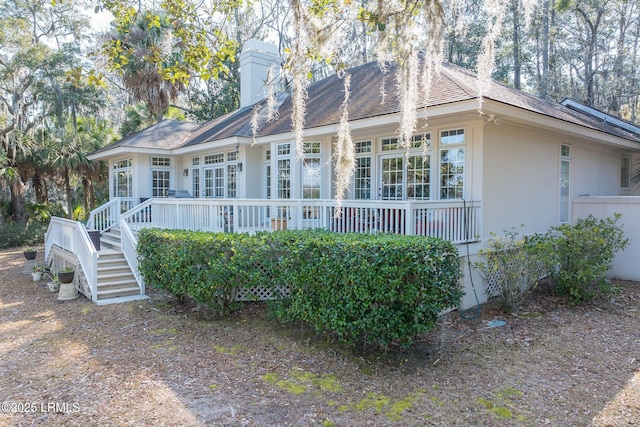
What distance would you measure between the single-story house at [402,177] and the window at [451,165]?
2cm

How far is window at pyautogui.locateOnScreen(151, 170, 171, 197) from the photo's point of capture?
15.0 metres

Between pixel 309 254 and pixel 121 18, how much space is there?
15.5 ft

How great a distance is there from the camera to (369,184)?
32.2ft

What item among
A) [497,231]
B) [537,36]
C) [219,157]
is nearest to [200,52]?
[497,231]

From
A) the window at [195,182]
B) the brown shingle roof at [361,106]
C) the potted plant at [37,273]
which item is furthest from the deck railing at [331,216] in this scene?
the window at [195,182]

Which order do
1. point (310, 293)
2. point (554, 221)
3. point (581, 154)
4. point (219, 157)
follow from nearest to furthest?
point (310, 293) < point (554, 221) < point (581, 154) < point (219, 157)

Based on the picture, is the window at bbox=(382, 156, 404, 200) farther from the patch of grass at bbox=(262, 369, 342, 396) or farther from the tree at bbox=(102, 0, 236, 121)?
the patch of grass at bbox=(262, 369, 342, 396)

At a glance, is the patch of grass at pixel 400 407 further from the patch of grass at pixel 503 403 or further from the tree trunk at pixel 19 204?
the tree trunk at pixel 19 204

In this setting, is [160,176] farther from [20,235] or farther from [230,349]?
[230,349]

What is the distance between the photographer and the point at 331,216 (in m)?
8.23

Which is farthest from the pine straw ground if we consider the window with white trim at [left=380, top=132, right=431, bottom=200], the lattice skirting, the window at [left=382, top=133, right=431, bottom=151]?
the window at [left=382, top=133, right=431, bottom=151]

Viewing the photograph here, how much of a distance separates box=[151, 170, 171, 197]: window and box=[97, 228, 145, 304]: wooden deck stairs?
5470mm

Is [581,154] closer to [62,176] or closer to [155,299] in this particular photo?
[155,299]

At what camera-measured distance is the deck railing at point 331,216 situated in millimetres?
6930
